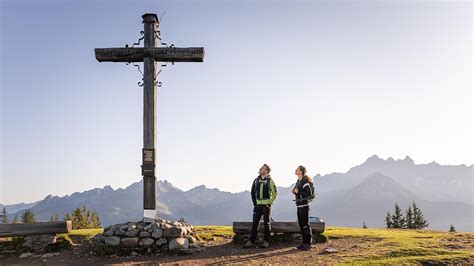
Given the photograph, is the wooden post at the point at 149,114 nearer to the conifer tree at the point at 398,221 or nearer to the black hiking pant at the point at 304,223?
the black hiking pant at the point at 304,223

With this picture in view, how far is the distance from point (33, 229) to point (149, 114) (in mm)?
5771

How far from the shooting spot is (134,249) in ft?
43.5

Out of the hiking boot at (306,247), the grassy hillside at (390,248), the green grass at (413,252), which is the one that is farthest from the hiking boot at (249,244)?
the green grass at (413,252)

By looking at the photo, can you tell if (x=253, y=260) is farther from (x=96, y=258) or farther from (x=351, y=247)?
(x=96, y=258)

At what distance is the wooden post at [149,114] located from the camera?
14.5m

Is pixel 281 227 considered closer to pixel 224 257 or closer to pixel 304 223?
pixel 304 223

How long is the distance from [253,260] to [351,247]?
4.12 meters

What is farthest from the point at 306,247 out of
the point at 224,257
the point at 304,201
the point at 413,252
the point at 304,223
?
the point at 413,252

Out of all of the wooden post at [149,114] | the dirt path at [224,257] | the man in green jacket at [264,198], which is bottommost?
the dirt path at [224,257]

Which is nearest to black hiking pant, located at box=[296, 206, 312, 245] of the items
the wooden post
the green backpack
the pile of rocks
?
the green backpack

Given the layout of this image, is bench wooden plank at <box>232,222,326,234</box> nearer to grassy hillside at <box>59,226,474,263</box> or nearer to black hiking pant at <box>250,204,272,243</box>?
black hiking pant at <box>250,204,272,243</box>

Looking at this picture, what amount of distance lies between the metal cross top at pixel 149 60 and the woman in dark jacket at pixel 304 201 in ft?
17.5

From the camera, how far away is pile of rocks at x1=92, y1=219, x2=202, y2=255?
13.3m

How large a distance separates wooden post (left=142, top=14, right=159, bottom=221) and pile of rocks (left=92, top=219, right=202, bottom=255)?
0.71 m
